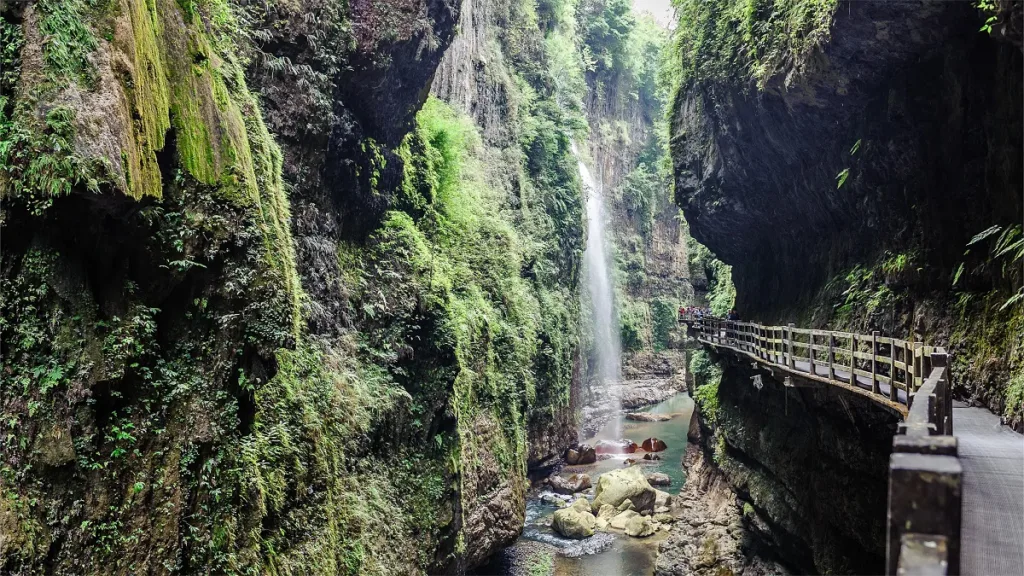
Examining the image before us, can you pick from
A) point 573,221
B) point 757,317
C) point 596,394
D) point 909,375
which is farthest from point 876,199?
point 596,394

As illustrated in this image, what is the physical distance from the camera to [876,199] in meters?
14.4

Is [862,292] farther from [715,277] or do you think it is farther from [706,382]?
[715,277]

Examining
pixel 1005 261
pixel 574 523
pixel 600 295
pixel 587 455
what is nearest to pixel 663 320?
pixel 600 295

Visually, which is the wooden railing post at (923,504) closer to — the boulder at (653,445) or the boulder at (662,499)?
the boulder at (662,499)

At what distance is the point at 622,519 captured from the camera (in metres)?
24.8

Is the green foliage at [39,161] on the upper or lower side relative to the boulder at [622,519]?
upper

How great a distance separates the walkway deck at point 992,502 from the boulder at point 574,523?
56.8ft

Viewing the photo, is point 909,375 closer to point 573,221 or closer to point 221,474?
point 221,474

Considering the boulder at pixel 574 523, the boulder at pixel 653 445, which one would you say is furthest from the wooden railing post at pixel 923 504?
the boulder at pixel 653 445

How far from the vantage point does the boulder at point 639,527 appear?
24.0 m

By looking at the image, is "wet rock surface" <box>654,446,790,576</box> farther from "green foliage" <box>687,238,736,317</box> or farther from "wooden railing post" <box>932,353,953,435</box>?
"wooden railing post" <box>932,353,953,435</box>

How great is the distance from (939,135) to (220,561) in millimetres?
13716

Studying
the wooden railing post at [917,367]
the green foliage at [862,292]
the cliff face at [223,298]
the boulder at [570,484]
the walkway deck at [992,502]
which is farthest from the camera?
the boulder at [570,484]

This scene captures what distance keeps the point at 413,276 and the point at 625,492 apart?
1532 centimetres
